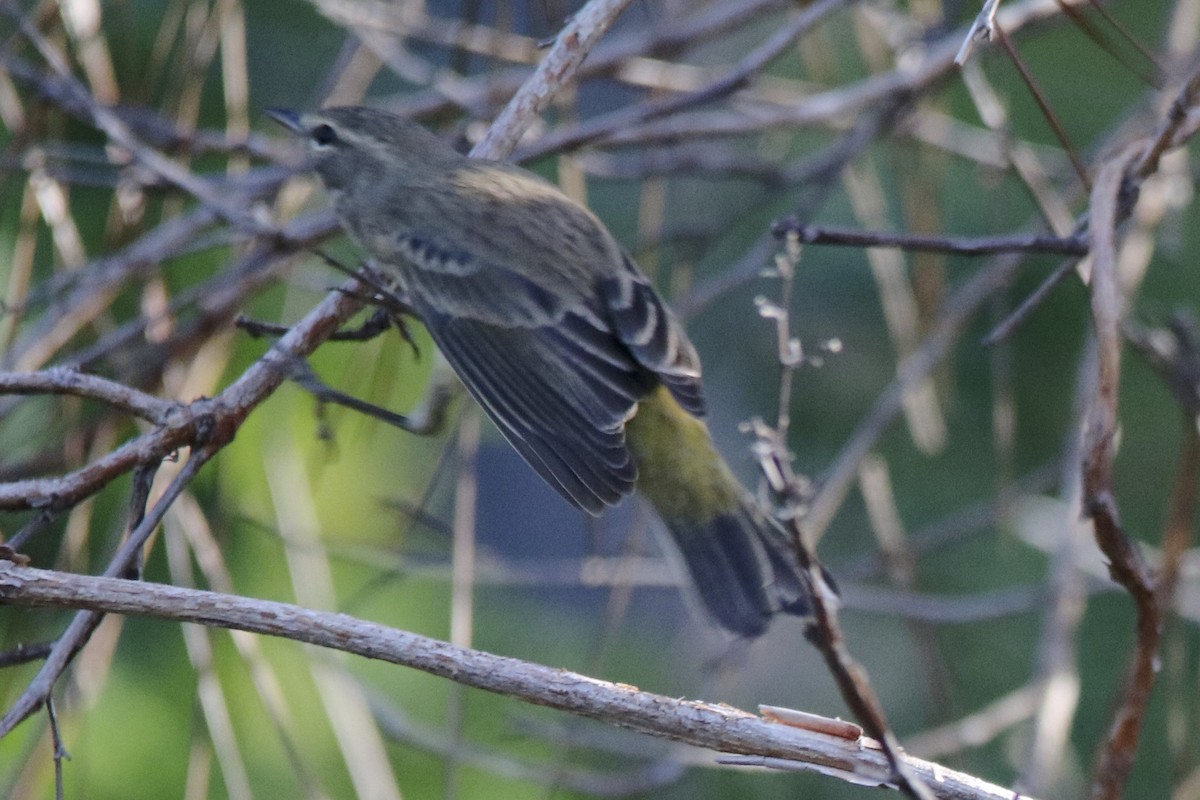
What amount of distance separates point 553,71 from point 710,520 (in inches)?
38.9

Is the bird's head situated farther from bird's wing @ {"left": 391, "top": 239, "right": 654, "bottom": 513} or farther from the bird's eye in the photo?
bird's wing @ {"left": 391, "top": 239, "right": 654, "bottom": 513}

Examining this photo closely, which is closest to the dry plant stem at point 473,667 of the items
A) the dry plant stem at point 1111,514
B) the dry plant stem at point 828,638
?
the dry plant stem at point 828,638

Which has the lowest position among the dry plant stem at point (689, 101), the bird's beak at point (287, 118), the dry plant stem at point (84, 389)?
the dry plant stem at point (84, 389)

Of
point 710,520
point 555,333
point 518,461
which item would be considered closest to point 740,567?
point 710,520

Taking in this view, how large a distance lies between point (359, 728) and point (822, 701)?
2.91m

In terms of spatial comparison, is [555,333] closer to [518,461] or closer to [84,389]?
[84,389]

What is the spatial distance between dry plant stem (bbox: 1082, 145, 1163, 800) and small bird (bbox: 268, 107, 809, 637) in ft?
2.65

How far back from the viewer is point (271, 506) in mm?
3422

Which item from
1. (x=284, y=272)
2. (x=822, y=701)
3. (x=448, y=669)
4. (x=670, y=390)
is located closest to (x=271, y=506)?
(x=284, y=272)

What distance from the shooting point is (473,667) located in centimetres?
153

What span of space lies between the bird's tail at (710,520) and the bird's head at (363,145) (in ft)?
2.70

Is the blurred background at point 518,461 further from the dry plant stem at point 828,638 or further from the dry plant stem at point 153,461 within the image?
the dry plant stem at point 828,638

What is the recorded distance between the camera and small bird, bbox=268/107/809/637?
2.66 metres

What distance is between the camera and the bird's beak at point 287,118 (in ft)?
10.1
